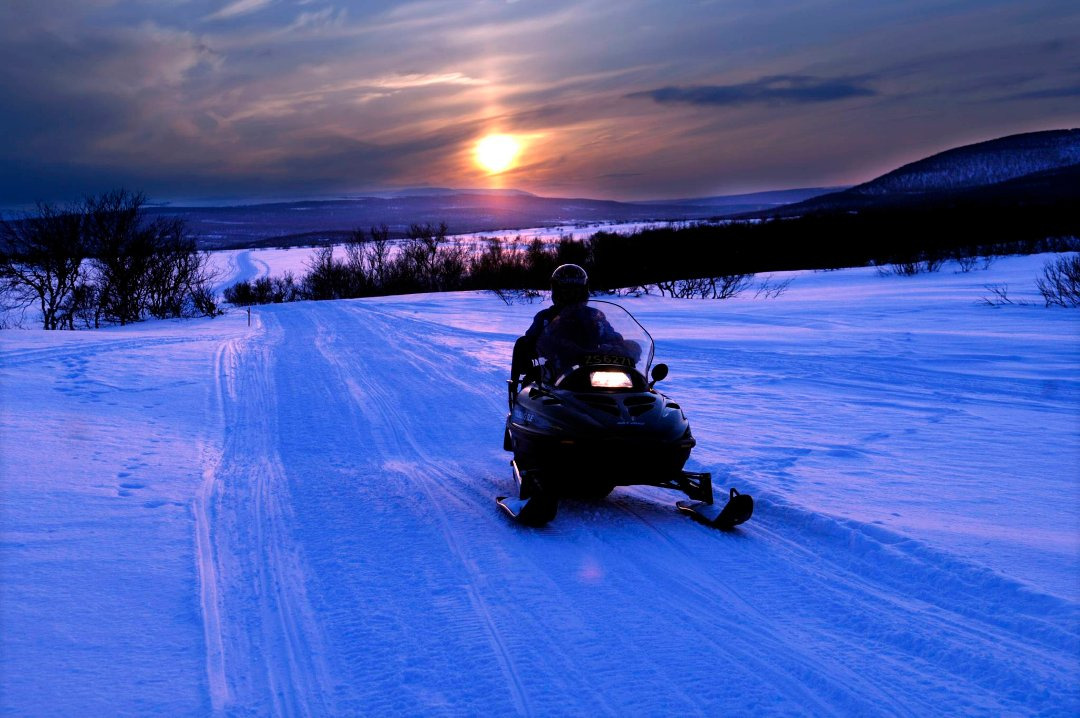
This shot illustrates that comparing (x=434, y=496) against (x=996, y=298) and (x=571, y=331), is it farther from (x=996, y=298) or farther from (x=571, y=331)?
(x=996, y=298)

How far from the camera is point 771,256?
46.7 meters

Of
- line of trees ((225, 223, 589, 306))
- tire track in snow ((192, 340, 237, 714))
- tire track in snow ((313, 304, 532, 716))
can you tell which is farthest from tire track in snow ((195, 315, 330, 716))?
line of trees ((225, 223, 589, 306))

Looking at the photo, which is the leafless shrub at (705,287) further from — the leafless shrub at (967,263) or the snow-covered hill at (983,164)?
the snow-covered hill at (983,164)

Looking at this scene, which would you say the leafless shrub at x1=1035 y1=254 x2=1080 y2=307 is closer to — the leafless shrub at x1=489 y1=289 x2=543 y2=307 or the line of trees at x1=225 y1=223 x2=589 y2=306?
the leafless shrub at x1=489 y1=289 x2=543 y2=307

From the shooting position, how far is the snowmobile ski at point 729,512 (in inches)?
209

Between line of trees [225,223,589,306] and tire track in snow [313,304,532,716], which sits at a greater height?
line of trees [225,223,589,306]

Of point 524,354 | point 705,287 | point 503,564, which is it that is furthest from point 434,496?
point 705,287

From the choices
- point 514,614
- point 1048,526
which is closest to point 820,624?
point 514,614

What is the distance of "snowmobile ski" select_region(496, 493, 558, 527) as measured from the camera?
5422 millimetres

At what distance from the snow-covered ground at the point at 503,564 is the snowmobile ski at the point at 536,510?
12 cm

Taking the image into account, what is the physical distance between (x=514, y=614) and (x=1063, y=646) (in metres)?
2.78

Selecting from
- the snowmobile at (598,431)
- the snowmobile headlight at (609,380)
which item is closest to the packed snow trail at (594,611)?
the snowmobile at (598,431)

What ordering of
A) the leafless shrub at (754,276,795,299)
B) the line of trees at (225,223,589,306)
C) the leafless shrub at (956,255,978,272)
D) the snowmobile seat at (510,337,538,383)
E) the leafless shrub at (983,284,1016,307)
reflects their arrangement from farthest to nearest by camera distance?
the line of trees at (225,223,589,306) < the leafless shrub at (956,255,978,272) < the leafless shrub at (754,276,795,299) < the leafless shrub at (983,284,1016,307) < the snowmobile seat at (510,337,538,383)

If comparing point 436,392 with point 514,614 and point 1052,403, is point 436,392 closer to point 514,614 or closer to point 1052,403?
point 514,614
